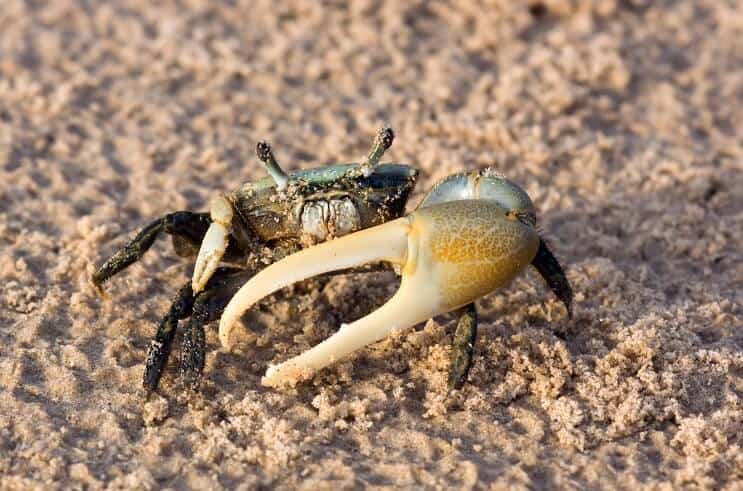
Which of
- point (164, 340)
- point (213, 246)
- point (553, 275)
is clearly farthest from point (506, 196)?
point (164, 340)

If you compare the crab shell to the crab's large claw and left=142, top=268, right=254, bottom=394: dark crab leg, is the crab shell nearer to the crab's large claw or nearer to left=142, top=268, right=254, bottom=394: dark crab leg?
left=142, top=268, right=254, bottom=394: dark crab leg

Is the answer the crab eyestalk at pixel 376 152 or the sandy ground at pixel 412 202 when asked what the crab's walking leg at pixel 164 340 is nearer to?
the sandy ground at pixel 412 202

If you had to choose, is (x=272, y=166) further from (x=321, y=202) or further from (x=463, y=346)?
(x=463, y=346)

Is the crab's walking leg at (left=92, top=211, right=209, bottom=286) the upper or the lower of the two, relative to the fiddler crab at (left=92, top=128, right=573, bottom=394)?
upper

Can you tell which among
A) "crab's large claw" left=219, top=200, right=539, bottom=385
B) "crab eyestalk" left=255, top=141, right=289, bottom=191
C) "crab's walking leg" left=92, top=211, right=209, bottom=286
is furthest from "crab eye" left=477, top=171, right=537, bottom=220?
"crab's walking leg" left=92, top=211, right=209, bottom=286

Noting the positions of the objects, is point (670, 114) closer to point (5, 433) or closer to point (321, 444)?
point (321, 444)

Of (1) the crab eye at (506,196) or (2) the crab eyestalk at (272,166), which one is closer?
(1) the crab eye at (506,196)

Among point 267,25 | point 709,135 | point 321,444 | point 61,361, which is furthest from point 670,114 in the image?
point 61,361

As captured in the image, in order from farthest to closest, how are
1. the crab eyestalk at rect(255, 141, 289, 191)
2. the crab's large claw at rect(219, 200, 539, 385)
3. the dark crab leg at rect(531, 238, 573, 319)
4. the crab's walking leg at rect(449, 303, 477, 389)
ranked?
1. the dark crab leg at rect(531, 238, 573, 319)
2. the crab eyestalk at rect(255, 141, 289, 191)
3. the crab's walking leg at rect(449, 303, 477, 389)
4. the crab's large claw at rect(219, 200, 539, 385)

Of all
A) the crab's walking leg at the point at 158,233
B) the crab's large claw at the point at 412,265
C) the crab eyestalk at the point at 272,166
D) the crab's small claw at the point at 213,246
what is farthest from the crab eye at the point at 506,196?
the crab's walking leg at the point at 158,233
